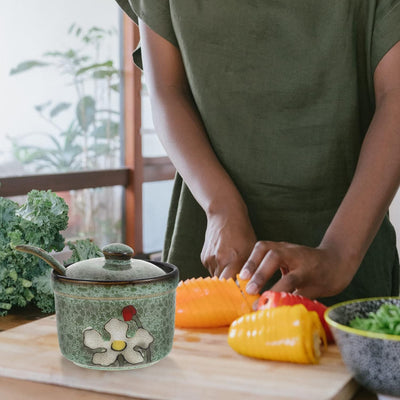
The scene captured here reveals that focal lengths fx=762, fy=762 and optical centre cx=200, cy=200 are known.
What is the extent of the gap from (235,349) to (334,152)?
2.46 ft

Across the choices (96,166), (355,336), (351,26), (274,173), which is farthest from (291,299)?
(96,166)

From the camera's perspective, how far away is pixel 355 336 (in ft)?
3.04

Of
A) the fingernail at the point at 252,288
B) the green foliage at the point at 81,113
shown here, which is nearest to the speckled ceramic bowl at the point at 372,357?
the fingernail at the point at 252,288

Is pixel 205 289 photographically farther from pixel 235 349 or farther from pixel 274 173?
pixel 274 173

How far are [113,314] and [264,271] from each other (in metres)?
0.37

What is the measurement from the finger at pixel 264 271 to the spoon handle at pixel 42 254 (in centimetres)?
35

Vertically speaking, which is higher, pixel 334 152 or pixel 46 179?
pixel 334 152

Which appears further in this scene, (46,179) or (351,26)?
(46,179)

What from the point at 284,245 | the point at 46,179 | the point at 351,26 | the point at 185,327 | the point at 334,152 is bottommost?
the point at 46,179

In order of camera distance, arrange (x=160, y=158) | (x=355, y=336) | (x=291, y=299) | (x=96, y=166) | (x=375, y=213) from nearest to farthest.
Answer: (x=355, y=336)
(x=291, y=299)
(x=375, y=213)
(x=96, y=166)
(x=160, y=158)

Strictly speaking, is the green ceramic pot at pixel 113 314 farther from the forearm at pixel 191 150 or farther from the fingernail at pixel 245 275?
the forearm at pixel 191 150

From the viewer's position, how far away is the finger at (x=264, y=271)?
1.29m

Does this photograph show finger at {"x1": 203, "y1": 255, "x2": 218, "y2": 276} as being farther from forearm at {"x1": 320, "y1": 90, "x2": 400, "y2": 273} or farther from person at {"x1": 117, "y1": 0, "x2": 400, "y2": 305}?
forearm at {"x1": 320, "y1": 90, "x2": 400, "y2": 273}

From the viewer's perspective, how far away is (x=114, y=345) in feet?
3.37
